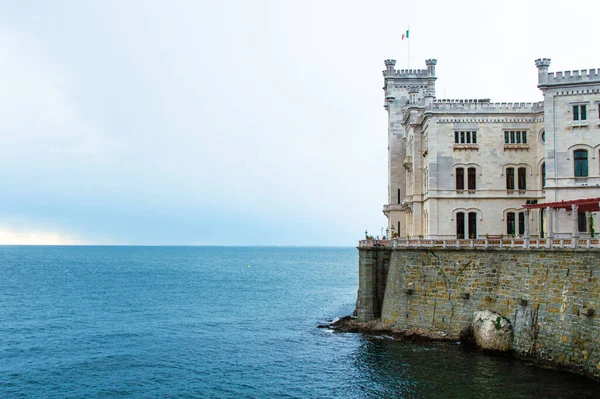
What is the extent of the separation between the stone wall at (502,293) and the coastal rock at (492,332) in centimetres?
54

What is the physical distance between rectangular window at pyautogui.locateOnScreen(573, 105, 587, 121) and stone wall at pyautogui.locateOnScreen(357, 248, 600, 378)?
1486 centimetres

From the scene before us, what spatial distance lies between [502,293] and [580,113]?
60.2 ft

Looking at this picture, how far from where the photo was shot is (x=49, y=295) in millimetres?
88188

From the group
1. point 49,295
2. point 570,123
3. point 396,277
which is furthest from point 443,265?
point 49,295

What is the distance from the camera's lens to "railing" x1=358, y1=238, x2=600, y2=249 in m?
37.8

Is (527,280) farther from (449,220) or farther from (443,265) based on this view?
(449,220)

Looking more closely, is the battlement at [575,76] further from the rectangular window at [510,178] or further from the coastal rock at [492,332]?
the coastal rock at [492,332]

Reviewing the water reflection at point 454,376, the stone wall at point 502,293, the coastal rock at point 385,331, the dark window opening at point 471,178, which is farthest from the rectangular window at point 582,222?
the water reflection at point 454,376

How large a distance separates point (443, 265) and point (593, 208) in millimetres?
12392

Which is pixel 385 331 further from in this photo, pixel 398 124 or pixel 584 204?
pixel 398 124

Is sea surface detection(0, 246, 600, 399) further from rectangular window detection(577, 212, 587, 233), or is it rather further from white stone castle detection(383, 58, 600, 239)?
white stone castle detection(383, 58, 600, 239)

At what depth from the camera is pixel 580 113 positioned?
49219 mm

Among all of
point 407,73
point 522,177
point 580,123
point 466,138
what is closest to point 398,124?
point 407,73

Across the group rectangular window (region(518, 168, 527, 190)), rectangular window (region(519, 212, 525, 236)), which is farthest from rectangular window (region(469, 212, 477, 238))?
rectangular window (region(518, 168, 527, 190))
